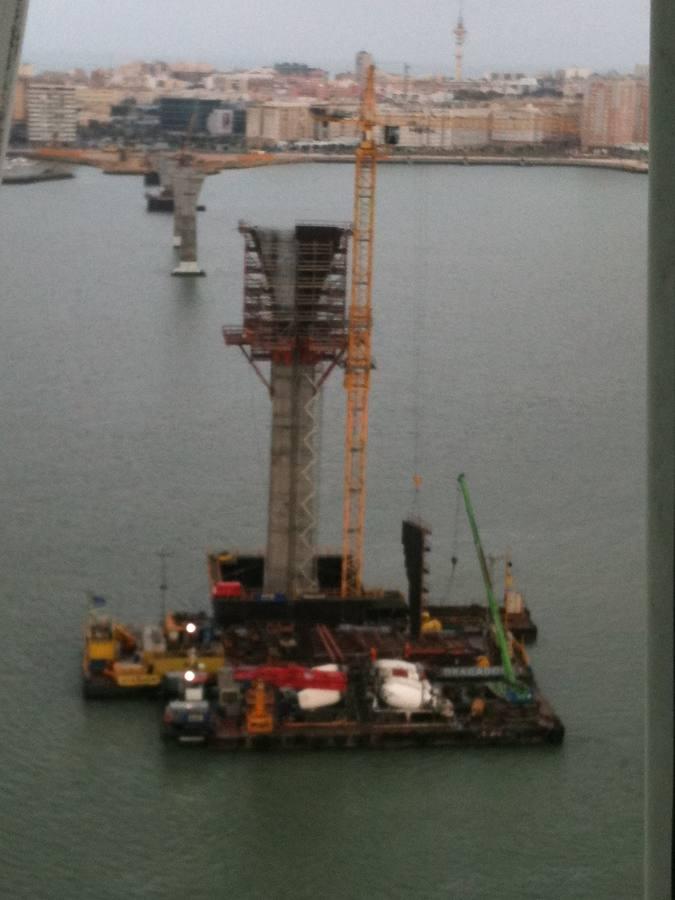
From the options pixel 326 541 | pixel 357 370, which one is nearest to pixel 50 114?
pixel 326 541

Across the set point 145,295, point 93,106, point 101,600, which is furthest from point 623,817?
point 93,106

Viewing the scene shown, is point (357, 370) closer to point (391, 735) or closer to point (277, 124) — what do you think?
point (391, 735)

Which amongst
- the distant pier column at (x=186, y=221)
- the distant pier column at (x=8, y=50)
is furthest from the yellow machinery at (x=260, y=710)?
the distant pier column at (x=186, y=221)

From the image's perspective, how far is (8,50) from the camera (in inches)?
11.2

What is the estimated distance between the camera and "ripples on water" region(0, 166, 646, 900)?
11.5 ft

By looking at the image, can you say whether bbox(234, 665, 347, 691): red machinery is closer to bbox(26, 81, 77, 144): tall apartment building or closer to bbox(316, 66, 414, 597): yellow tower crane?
bbox(316, 66, 414, 597): yellow tower crane

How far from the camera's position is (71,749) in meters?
3.99

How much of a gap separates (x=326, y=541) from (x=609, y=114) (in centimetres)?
2213

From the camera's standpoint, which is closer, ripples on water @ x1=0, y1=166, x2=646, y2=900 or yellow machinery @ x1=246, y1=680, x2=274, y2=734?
ripples on water @ x1=0, y1=166, x2=646, y2=900

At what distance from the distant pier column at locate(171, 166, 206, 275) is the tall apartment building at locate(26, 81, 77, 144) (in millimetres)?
15193

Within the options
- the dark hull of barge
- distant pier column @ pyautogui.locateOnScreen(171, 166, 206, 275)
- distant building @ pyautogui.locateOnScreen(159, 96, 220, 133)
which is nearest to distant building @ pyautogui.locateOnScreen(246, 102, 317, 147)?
distant building @ pyautogui.locateOnScreen(159, 96, 220, 133)

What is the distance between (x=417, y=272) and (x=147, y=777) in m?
10.7

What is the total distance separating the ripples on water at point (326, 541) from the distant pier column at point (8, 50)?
0.66ft

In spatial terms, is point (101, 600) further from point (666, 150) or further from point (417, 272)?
point (417, 272)
